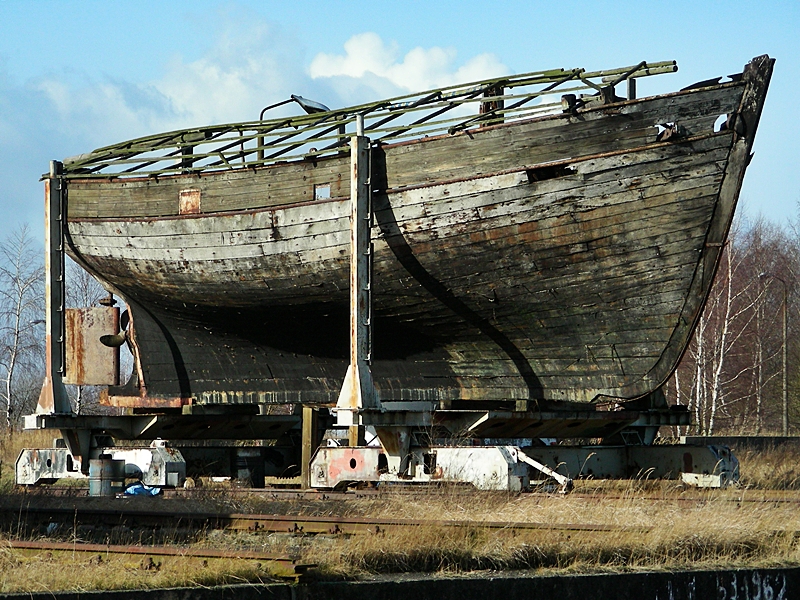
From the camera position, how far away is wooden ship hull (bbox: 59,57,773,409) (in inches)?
430

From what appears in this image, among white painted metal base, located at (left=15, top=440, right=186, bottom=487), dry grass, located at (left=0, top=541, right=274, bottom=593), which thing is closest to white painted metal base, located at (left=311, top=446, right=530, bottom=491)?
white painted metal base, located at (left=15, top=440, right=186, bottom=487)

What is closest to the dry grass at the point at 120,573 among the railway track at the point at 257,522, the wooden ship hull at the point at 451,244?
the railway track at the point at 257,522

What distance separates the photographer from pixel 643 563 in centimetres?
627

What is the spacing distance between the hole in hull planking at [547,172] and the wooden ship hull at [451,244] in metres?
0.02

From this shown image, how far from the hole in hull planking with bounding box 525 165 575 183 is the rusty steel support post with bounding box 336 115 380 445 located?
1.76 m

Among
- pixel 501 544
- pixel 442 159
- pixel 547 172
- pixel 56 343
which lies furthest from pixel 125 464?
pixel 501 544

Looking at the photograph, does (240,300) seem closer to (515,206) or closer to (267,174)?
(267,174)

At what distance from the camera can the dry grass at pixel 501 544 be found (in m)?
5.40

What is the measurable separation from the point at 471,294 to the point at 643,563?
5.86 metres

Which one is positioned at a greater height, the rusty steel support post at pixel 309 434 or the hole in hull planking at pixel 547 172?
the hole in hull planking at pixel 547 172

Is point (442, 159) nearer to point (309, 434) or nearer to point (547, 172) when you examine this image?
point (547, 172)

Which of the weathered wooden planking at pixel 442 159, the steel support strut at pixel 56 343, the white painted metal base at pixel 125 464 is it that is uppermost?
the weathered wooden planking at pixel 442 159

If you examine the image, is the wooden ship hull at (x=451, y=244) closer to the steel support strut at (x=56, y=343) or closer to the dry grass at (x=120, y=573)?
the steel support strut at (x=56, y=343)

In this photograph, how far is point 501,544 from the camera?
6.32 meters
